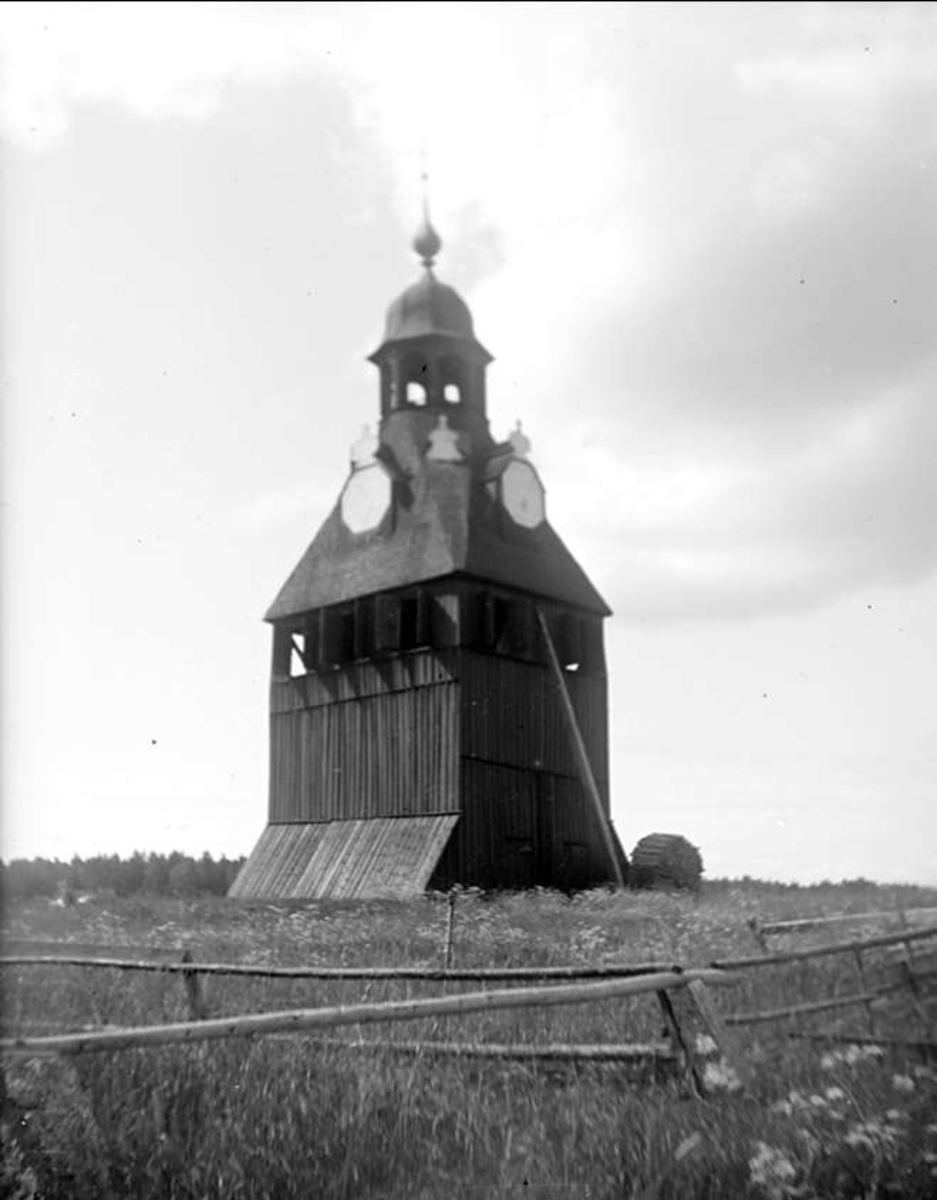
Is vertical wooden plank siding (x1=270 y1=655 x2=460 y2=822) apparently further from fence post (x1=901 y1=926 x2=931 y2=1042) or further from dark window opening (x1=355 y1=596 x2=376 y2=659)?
fence post (x1=901 y1=926 x2=931 y2=1042)

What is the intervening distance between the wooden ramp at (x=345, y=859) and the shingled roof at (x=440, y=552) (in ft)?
16.3

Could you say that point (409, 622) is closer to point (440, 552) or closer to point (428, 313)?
point (440, 552)

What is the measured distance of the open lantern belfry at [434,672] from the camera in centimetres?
2491

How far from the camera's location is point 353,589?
27.1 m

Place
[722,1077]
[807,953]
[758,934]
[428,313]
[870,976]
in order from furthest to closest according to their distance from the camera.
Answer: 1. [428,313]
2. [758,934]
3. [870,976]
4. [807,953]
5. [722,1077]

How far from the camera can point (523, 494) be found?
27.6 metres

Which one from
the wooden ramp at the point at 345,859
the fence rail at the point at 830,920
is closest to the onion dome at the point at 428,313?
the wooden ramp at the point at 345,859

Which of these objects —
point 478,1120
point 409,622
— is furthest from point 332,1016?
point 409,622

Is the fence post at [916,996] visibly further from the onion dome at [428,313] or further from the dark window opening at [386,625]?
the onion dome at [428,313]

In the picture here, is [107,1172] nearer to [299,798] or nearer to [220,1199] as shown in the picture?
[220,1199]

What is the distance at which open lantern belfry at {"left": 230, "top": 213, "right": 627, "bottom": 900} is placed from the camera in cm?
2491

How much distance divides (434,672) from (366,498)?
15.6 feet

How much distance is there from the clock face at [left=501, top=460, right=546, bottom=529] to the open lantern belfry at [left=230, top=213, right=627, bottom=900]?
5cm

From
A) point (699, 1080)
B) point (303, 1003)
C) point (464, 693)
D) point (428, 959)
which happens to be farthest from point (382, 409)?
point (699, 1080)
